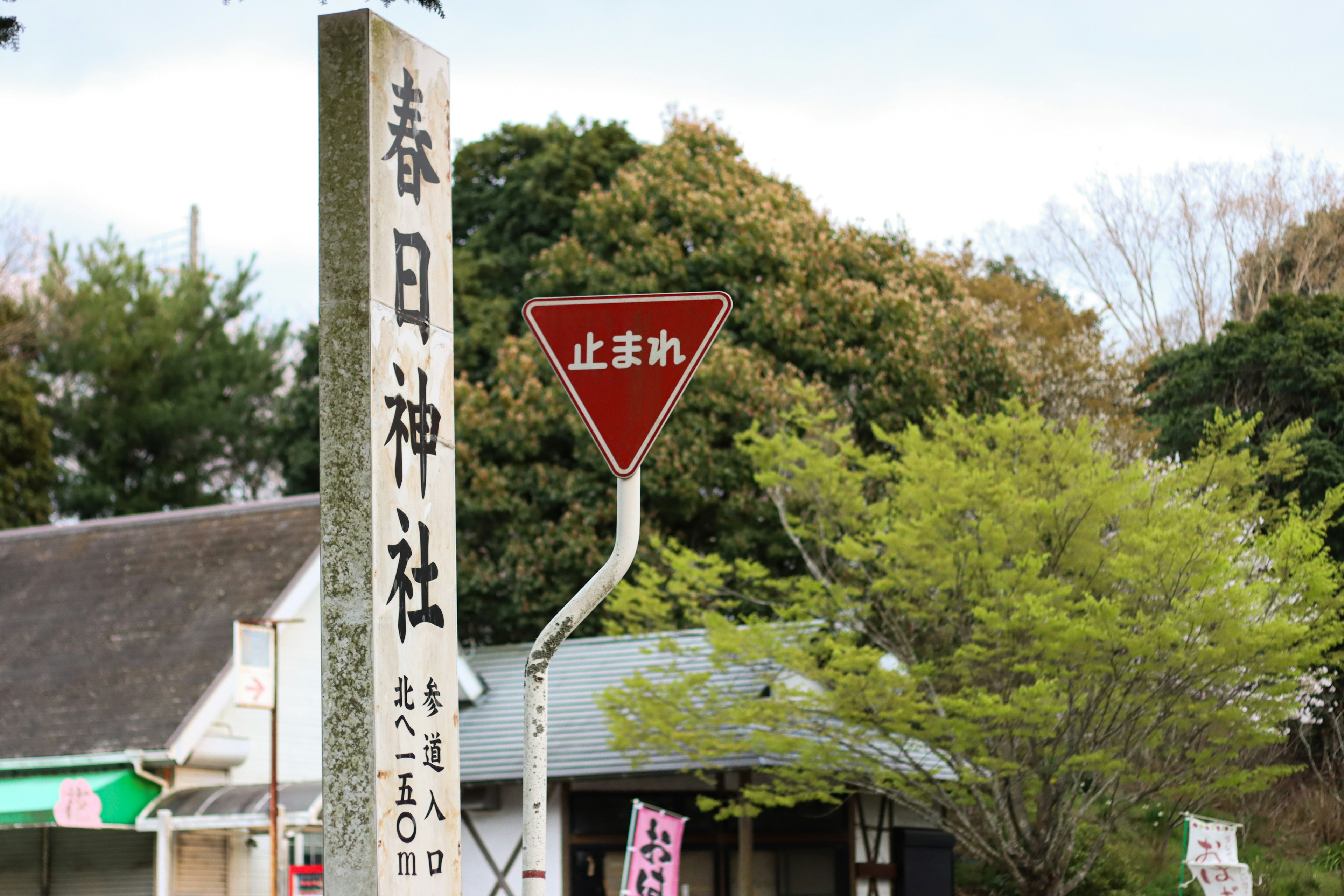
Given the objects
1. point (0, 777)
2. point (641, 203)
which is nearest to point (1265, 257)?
point (641, 203)

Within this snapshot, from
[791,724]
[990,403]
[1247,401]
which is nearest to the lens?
[791,724]

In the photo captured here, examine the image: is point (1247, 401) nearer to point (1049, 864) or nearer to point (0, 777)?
point (1049, 864)

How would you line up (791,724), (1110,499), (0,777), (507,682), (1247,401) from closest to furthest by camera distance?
(1110,499)
(791,724)
(0,777)
(507,682)
(1247,401)

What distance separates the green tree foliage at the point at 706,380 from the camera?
2012cm

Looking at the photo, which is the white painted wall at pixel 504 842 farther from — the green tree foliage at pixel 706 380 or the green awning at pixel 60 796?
the green tree foliage at pixel 706 380

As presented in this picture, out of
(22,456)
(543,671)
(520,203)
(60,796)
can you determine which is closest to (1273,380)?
(520,203)

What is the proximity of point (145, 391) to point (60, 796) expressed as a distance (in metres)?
20.1

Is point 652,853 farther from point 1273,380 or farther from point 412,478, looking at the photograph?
point 1273,380

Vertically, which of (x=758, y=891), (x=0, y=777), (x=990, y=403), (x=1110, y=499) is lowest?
(x=758, y=891)

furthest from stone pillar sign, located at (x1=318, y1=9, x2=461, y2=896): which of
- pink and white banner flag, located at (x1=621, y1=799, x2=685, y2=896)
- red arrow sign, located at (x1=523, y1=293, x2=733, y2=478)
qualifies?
pink and white banner flag, located at (x1=621, y1=799, x2=685, y2=896)

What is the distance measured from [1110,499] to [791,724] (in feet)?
12.5

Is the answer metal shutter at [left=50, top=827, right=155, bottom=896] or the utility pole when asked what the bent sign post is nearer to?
metal shutter at [left=50, top=827, right=155, bottom=896]

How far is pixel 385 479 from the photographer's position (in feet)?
13.7

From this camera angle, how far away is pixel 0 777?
16.2 metres
